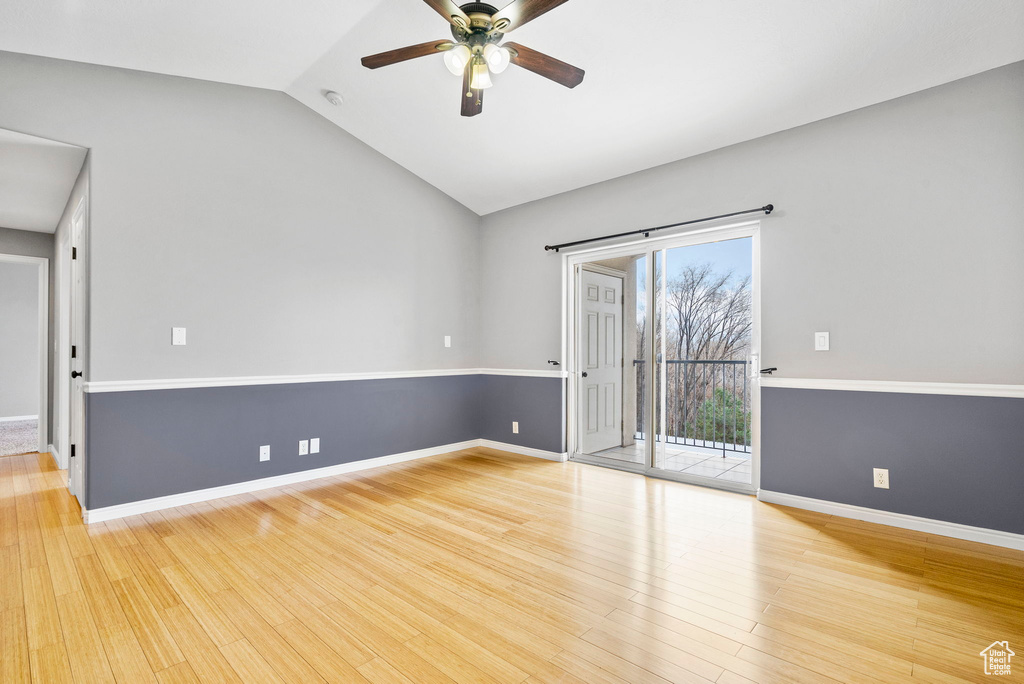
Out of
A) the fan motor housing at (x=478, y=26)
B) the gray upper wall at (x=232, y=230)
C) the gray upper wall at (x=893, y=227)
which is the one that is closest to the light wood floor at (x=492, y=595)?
the gray upper wall at (x=893, y=227)

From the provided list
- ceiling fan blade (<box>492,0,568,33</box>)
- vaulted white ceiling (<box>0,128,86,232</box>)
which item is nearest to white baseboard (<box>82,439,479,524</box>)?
vaulted white ceiling (<box>0,128,86,232</box>)

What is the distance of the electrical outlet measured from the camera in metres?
3.09

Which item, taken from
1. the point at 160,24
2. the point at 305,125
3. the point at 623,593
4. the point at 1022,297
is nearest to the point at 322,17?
the point at 160,24

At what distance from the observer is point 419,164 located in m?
4.82

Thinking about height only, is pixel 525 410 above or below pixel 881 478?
above

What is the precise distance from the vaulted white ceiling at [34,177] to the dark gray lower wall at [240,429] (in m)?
1.70

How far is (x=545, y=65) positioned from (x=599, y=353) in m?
3.13

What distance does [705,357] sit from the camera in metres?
4.53

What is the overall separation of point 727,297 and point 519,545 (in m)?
2.84

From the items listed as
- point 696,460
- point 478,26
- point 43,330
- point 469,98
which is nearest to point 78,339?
point 43,330

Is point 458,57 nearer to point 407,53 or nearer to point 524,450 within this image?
point 407,53

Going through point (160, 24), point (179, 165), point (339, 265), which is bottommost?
point (339, 265)

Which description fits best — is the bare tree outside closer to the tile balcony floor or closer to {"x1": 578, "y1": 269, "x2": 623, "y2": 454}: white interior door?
the tile balcony floor

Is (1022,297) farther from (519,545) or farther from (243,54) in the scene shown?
(243,54)
